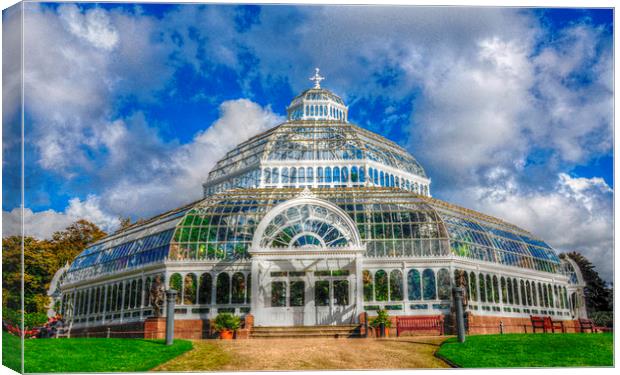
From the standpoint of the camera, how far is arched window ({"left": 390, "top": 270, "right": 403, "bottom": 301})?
99.9 ft

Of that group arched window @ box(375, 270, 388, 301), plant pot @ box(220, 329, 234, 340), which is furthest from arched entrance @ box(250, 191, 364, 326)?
plant pot @ box(220, 329, 234, 340)

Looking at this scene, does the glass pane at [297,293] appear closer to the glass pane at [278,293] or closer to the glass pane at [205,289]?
the glass pane at [278,293]

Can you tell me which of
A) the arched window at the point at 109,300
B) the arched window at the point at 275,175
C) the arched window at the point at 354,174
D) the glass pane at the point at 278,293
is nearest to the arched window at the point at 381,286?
the glass pane at the point at 278,293

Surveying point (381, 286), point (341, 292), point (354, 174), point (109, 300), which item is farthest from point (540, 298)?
point (109, 300)

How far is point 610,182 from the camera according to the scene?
2472 centimetres

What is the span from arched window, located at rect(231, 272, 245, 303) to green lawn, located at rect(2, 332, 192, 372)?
22.6 ft

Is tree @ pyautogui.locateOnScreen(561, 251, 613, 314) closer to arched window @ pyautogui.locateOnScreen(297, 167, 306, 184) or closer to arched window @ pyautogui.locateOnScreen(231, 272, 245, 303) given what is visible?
arched window @ pyautogui.locateOnScreen(297, 167, 306, 184)

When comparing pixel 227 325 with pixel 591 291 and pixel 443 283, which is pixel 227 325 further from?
pixel 591 291

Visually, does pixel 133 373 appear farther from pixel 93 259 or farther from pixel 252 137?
pixel 252 137

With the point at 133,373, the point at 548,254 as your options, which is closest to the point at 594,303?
the point at 548,254

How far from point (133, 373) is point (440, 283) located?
1578 centimetres

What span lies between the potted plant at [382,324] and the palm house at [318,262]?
1174 millimetres

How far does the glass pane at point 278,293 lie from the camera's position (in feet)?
99.9

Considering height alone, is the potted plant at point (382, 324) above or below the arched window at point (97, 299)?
below
